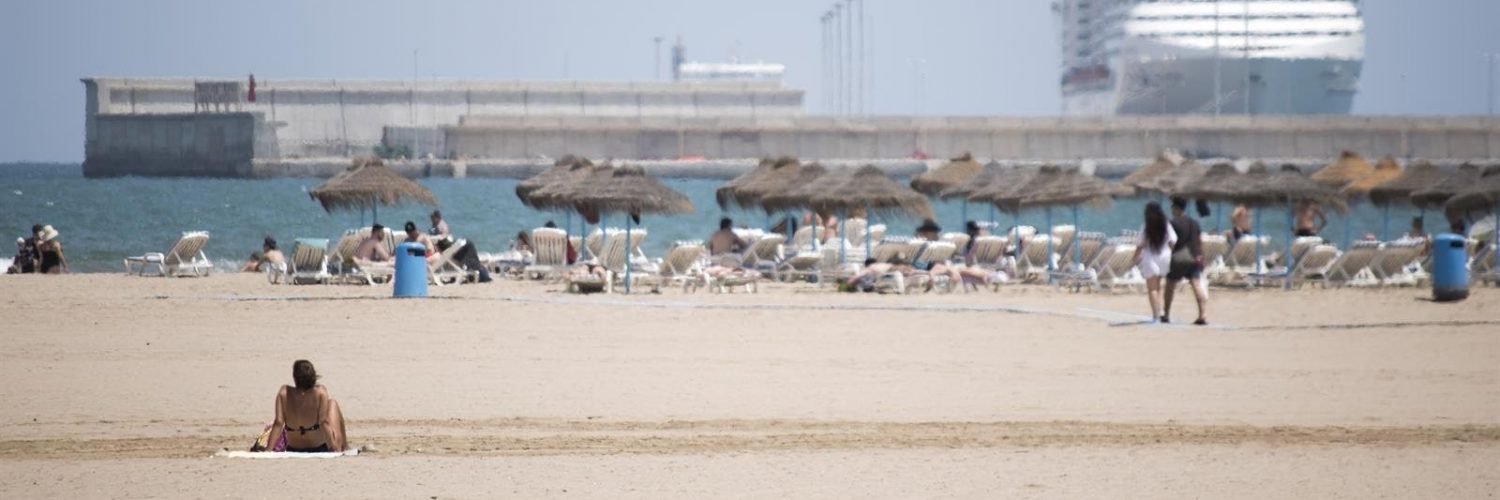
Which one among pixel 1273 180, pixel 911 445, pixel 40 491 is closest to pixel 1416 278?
pixel 1273 180

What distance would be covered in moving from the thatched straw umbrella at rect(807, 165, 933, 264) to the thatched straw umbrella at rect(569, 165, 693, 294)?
183cm

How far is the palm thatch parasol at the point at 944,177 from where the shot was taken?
82.3ft

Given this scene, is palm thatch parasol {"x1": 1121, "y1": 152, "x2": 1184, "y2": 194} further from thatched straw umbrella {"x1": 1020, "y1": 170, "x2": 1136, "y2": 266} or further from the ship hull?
the ship hull

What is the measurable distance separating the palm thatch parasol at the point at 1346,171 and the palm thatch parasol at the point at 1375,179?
31 cm

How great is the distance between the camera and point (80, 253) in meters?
32.4

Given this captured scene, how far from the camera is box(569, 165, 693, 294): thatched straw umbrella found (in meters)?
17.5

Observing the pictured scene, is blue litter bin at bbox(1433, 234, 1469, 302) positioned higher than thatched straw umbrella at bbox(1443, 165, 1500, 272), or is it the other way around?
thatched straw umbrella at bbox(1443, 165, 1500, 272)

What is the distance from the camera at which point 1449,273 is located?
16.3 meters

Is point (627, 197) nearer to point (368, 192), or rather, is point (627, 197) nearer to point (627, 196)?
point (627, 196)

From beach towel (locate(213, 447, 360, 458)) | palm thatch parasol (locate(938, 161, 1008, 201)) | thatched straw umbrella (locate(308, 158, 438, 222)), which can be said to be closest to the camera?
beach towel (locate(213, 447, 360, 458))

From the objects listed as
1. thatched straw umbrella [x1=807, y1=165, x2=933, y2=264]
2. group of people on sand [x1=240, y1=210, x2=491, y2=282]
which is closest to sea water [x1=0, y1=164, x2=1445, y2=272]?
group of people on sand [x1=240, y1=210, x2=491, y2=282]

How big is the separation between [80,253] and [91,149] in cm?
5483

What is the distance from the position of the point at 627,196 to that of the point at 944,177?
8.54 metres

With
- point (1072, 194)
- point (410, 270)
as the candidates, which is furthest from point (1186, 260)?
point (1072, 194)
